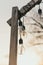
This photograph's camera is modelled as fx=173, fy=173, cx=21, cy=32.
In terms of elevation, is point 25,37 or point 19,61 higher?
point 25,37

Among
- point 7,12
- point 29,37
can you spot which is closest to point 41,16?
point 29,37

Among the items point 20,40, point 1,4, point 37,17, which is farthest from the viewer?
point 1,4

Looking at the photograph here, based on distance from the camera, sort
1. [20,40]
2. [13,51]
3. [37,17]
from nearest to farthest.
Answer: [13,51]
[20,40]
[37,17]

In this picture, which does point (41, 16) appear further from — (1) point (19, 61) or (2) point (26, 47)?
(1) point (19, 61)

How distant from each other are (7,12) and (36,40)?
591 mm

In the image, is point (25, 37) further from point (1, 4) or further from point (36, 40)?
point (1, 4)

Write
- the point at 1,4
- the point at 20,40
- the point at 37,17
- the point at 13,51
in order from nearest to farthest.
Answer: the point at 13,51, the point at 20,40, the point at 37,17, the point at 1,4

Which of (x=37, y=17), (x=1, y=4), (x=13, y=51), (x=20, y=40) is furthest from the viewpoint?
(x=1, y=4)

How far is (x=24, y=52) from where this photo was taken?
7.55ft

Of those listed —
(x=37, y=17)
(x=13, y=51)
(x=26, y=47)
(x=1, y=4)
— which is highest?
(x=1, y=4)

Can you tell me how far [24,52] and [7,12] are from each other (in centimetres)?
63

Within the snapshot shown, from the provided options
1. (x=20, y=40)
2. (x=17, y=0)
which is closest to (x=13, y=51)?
(x=20, y=40)

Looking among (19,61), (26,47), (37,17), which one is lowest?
(19,61)

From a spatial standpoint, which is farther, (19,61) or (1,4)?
(1,4)
